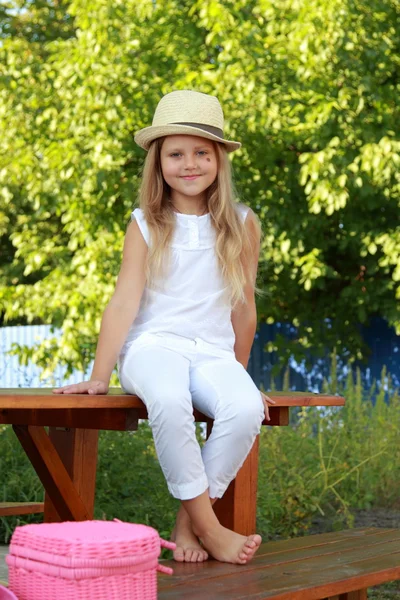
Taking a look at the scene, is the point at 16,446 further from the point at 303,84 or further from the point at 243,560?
the point at 303,84

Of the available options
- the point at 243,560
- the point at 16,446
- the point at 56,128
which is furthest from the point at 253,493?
the point at 56,128

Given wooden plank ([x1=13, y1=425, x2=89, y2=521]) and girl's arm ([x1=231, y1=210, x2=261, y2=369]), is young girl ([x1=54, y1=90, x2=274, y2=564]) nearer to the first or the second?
girl's arm ([x1=231, y1=210, x2=261, y2=369])

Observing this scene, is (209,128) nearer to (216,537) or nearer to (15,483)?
(216,537)

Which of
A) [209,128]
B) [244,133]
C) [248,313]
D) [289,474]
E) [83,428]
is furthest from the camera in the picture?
[244,133]

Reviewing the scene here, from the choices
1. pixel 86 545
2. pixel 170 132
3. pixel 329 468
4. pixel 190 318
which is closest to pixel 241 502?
pixel 190 318

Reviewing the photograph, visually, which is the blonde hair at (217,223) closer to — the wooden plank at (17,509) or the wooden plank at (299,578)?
the wooden plank at (299,578)

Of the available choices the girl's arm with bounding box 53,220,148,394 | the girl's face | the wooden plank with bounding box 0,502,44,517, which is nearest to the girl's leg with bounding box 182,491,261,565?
the girl's arm with bounding box 53,220,148,394

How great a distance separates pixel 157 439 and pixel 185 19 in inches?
305

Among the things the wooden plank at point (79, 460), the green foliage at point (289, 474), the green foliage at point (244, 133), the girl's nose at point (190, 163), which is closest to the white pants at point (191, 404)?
the wooden plank at point (79, 460)

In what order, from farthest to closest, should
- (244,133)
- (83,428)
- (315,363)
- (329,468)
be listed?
(315,363) < (244,133) < (329,468) < (83,428)

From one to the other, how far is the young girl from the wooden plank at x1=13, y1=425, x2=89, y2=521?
0.32 meters

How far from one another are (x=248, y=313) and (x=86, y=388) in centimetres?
80

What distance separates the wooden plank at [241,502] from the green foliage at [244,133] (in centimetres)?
546

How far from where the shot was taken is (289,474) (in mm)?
5594
